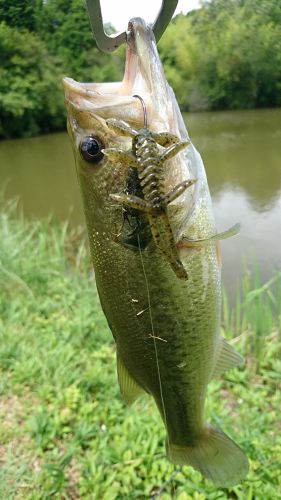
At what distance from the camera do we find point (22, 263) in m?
5.64

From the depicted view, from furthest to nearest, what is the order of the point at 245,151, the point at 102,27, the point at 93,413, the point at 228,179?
1. the point at 245,151
2. the point at 228,179
3. the point at 93,413
4. the point at 102,27

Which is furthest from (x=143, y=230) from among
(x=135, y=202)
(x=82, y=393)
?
(x=82, y=393)

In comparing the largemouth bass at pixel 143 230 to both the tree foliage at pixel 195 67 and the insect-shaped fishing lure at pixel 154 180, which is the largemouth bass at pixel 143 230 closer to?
the insect-shaped fishing lure at pixel 154 180

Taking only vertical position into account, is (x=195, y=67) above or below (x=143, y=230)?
below

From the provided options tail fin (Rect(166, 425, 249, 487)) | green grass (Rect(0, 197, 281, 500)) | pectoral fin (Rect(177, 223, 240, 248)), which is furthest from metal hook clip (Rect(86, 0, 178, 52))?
green grass (Rect(0, 197, 281, 500))

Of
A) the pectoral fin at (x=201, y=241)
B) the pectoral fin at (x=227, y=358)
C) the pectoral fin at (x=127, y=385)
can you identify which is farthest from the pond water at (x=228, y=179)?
the pectoral fin at (x=201, y=241)

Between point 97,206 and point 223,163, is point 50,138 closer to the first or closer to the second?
point 223,163

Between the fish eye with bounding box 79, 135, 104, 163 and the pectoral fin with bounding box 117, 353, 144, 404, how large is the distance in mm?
694

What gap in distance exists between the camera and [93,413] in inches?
132

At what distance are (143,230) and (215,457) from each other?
0.90 m

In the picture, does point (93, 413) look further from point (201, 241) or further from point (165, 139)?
point (165, 139)

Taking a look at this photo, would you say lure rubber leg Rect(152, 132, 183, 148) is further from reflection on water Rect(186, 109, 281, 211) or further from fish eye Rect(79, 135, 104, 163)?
reflection on water Rect(186, 109, 281, 211)

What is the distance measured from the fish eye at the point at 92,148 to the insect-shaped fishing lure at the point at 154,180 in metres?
0.10

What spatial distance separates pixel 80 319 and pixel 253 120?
76.7 ft
